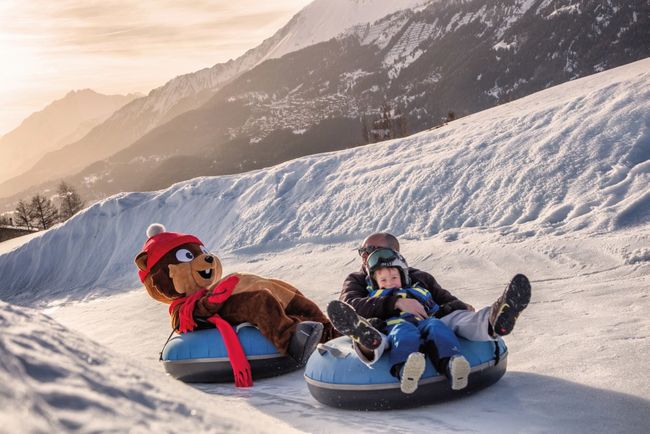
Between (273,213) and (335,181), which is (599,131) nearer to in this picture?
(335,181)

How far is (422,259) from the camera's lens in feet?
29.2

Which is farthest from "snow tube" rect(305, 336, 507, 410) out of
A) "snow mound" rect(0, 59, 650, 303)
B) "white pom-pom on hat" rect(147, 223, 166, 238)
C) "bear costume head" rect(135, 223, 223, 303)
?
"snow mound" rect(0, 59, 650, 303)

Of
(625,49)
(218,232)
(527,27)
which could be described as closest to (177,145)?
(527,27)

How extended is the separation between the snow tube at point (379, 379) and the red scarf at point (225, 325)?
92 centimetres

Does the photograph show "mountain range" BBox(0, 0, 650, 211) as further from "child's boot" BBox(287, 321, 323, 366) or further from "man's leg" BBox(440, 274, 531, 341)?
"man's leg" BBox(440, 274, 531, 341)

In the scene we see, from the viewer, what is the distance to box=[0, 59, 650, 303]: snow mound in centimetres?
933

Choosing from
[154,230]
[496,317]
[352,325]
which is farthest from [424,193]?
[352,325]

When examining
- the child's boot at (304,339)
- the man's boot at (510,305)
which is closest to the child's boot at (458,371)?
the man's boot at (510,305)

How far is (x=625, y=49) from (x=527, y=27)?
36.2 metres

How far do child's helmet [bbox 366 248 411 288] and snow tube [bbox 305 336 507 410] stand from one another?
2.12ft

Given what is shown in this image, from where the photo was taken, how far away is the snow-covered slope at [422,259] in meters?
0.86

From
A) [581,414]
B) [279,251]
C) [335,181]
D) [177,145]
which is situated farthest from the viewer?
[177,145]

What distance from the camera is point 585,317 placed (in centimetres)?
530

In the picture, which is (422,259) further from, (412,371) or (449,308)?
(412,371)
